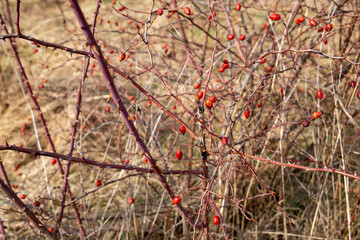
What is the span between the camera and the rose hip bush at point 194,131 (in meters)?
1.19

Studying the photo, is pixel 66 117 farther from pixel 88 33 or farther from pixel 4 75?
pixel 88 33

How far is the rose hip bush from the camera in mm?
1190

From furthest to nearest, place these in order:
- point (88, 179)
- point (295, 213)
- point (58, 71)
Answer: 1. point (58, 71)
2. point (88, 179)
3. point (295, 213)

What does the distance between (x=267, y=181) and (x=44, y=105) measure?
7.90ft

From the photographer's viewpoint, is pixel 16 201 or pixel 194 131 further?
pixel 194 131

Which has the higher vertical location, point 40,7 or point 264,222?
point 40,7

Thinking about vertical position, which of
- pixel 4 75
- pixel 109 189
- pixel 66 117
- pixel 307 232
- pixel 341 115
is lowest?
→ pixel 307 232

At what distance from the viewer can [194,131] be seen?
214cm

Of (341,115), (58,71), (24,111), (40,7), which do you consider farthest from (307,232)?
(40,7)

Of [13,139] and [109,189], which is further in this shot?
[13,139]

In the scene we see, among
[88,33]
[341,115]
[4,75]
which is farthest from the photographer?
[4,75]

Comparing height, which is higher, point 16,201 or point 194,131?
point 194,131

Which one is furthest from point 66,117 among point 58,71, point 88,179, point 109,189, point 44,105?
point 58,71

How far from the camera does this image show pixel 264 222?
84.7 inches
